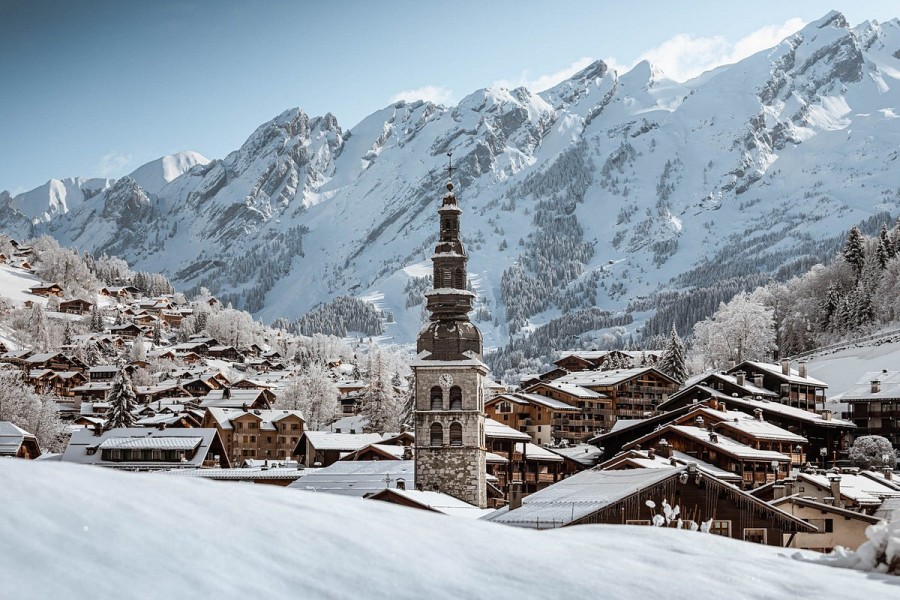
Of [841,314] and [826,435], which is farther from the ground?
[841,314]

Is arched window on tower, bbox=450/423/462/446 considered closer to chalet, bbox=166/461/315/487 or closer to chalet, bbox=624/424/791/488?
chalet, bbox=624/424/791/488

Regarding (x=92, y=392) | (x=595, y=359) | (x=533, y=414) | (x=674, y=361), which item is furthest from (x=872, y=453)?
(x=595, y=359)

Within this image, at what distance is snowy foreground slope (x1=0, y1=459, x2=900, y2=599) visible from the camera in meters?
4.58

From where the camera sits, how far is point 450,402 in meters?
52.6

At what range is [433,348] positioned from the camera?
176ft

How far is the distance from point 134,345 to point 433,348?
123214 mm

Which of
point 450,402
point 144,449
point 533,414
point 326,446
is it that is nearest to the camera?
point 450,402

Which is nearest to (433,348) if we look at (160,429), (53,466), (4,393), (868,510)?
(868,510)

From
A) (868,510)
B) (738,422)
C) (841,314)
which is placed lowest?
(868,510)

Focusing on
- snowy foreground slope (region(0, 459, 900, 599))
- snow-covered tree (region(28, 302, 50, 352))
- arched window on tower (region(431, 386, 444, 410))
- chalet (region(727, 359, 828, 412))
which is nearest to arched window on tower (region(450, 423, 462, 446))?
arched window on tower (region(431, 386, 444, 410))

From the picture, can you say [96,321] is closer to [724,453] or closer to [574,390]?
[574,390]

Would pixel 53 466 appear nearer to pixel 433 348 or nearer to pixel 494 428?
pixel 433 348

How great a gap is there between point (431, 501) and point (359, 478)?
10703 mm

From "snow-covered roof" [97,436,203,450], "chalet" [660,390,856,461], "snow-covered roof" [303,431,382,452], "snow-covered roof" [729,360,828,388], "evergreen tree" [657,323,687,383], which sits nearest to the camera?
"snow-covered roof" [97,436,203,450]
